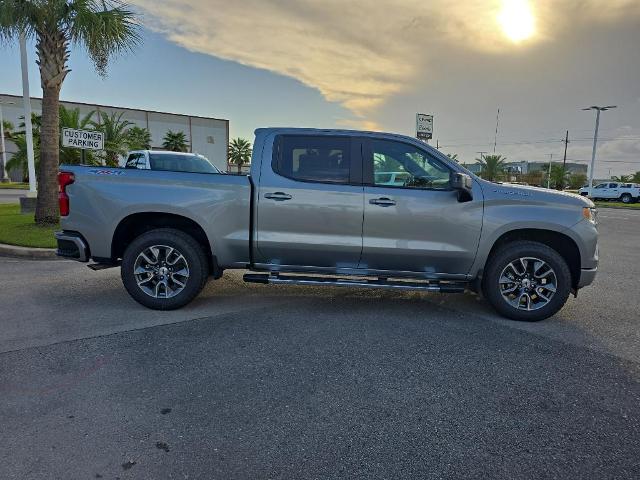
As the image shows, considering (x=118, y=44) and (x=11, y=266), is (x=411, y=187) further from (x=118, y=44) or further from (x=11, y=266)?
(x=118, y=44)

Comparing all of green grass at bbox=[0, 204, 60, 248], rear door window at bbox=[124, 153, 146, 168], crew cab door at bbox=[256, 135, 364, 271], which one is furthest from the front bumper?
rear door window at bbox=[124, 153, 146, 168]

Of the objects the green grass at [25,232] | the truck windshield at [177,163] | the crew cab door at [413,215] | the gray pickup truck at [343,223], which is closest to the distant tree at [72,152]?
the green grass at [25,232]

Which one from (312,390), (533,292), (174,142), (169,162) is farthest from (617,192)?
(174,142)

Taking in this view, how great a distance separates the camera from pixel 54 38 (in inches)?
380

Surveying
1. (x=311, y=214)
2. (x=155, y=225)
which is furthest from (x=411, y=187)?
(x=155, y=225)

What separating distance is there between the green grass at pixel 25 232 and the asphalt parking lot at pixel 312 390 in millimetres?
3418

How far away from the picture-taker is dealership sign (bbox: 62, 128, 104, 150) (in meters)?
8.46

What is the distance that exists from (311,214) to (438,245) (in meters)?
1.44

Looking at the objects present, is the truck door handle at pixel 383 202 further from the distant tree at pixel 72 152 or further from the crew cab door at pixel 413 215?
the distant tree at pixel 72 152

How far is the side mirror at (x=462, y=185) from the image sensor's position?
4316 millimetres

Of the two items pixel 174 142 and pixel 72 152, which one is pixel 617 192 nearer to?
pixel 72 152

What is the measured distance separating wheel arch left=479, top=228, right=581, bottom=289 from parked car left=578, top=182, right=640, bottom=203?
3587 cm

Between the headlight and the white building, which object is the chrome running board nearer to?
the headlight

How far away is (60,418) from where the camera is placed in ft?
8.86
